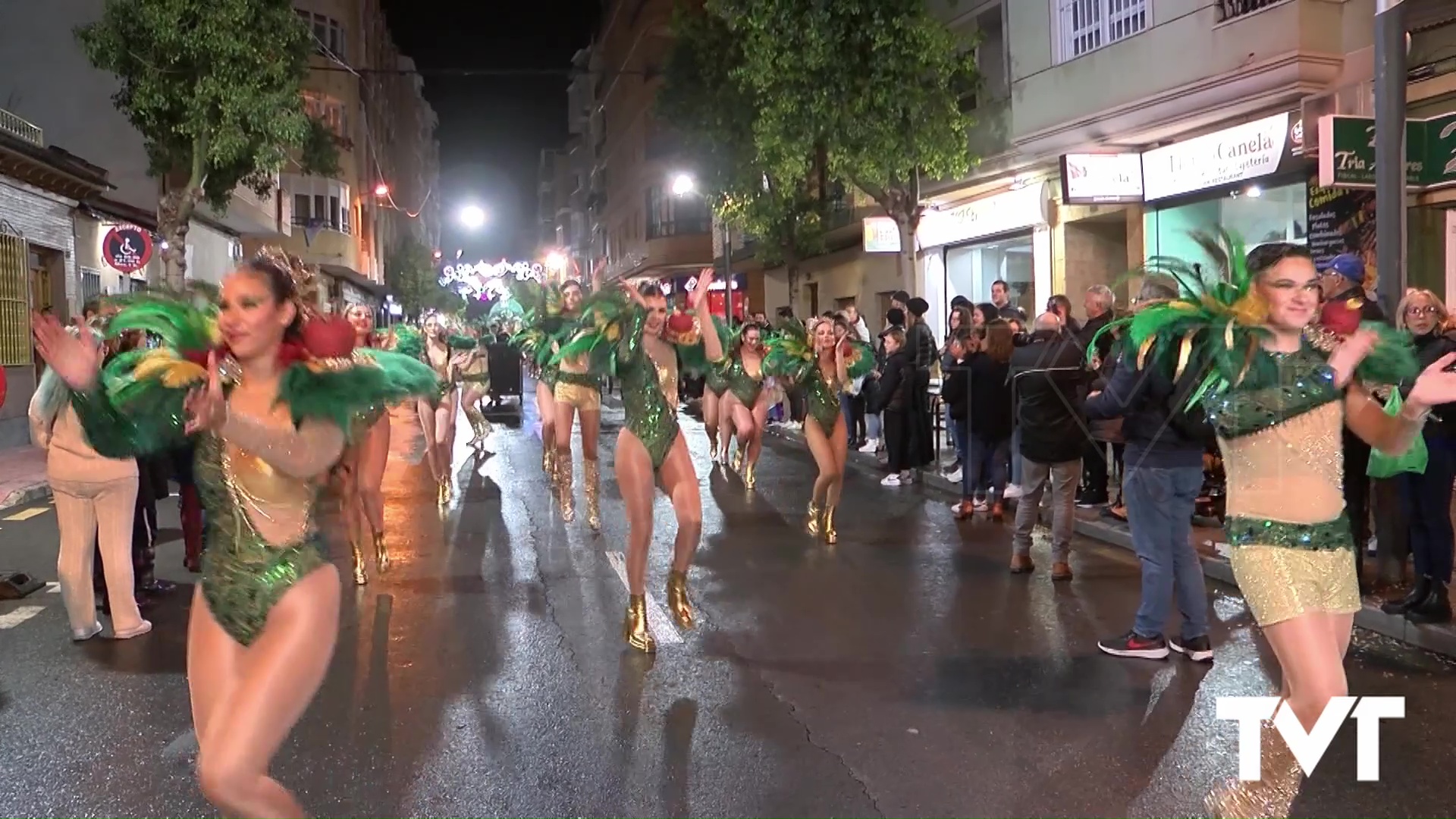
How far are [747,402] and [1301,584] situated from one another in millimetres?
8982

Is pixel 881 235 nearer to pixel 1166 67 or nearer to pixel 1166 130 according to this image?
pixel 1166 130

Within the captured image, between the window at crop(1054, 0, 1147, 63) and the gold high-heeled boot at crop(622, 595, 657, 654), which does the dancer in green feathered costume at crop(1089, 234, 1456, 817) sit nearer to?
the gold high-heeled boot at crop(622, 595, 657, 654)

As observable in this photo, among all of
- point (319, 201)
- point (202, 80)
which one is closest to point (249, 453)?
point (202, 80)

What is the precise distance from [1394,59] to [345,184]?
43.3m

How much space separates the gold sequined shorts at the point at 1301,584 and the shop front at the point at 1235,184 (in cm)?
989

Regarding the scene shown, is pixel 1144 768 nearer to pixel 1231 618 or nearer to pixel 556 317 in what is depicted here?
pixel 1231 618

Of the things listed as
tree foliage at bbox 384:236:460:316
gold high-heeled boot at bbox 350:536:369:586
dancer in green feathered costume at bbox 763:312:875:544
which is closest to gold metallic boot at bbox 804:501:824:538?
dancer in green feathered costume at bbox 763:312:875:544

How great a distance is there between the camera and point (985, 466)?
35.2 ft

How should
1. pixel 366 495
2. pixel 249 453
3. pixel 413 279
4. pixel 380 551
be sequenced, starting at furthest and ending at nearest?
pixel 413 279, pixel 380 551, pixel 366 495, pixel 249 453

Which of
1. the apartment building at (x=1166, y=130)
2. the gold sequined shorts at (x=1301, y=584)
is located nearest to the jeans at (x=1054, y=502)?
the apartment building at (x=1166, y=130)

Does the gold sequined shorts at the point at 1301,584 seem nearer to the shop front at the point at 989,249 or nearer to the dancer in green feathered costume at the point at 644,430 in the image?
the dancer in green feathered costume at the point at 644,430

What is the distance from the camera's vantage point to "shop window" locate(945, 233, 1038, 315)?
20.0 meters

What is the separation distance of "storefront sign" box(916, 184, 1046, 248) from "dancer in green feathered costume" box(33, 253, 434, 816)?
16.4m

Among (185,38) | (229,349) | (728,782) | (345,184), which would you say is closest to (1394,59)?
(728,782)
